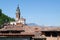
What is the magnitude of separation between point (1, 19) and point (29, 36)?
7332 cm

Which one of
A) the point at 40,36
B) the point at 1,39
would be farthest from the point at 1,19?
the point at 1,39

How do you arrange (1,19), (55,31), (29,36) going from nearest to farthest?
(29,36)
(55,31)
(1,19)

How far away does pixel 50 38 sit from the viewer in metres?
31.8

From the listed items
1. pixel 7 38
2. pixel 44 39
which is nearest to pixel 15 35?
pixel 7 38

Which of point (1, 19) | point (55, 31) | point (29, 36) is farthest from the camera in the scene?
point (1, 19)

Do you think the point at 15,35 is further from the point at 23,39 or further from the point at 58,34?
the point at 58,34

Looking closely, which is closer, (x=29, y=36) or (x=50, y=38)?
(x=29, y=36)

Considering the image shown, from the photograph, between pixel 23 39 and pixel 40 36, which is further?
pixel 40 36

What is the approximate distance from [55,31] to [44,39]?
183cm

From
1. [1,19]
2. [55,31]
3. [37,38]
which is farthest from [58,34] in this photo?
[1,19]

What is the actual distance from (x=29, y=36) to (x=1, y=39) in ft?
8.28

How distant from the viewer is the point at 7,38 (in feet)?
69.0

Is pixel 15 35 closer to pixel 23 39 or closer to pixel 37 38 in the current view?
pixel 23 39

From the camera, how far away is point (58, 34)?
3153cm
